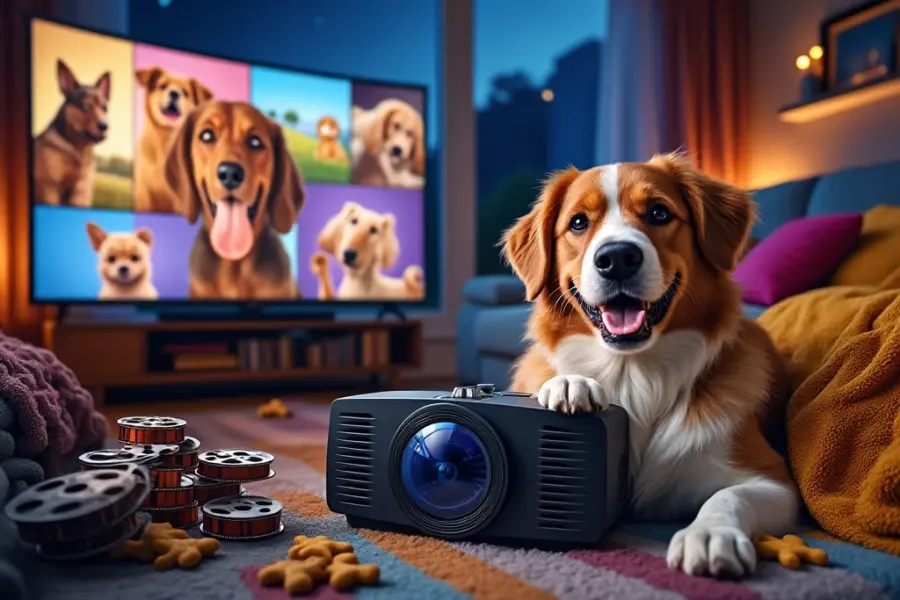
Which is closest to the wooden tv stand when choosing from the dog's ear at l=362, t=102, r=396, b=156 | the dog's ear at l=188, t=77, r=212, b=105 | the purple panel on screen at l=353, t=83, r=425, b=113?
the dog's ear at l=362, t=102, r=396, b=156

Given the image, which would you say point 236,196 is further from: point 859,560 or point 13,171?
point 859,560

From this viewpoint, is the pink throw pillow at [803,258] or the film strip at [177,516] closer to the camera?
the film strip at [177,516]

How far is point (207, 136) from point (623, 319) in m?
2.86

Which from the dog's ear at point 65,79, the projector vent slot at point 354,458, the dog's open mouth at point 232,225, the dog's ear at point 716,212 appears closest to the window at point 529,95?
the dog's open mouth at point 232,225

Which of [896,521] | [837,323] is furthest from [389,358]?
[896,521]

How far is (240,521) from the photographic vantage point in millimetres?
1215

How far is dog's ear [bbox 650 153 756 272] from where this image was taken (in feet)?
4.49

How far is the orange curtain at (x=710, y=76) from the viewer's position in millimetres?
4633

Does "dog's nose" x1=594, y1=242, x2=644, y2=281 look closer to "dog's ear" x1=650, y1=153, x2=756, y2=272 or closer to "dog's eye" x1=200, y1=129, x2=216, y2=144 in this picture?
"dog's ear" x1=650, y1=153, x2=756, y2=272

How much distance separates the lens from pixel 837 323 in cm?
157

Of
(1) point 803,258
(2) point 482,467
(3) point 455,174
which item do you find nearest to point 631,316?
(2) point 482,467

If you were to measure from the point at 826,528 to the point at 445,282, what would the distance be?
148 inches

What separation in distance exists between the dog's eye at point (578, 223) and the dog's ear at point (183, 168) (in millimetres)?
2665

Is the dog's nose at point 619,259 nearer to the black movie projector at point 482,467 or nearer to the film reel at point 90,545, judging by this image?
the black movie projector at point 482,467
